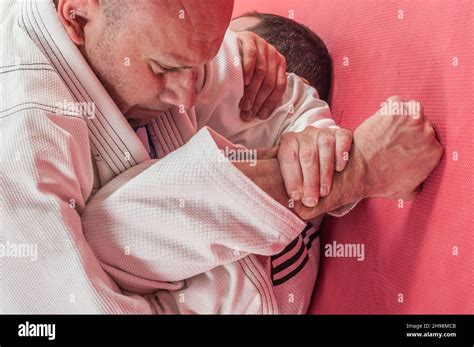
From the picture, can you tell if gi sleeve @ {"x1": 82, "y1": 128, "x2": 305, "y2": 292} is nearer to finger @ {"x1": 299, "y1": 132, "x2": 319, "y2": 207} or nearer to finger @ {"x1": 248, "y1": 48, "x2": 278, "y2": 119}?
finger @ {"x1": 299, "y1": 132, "x2": 319, "y2": 207}

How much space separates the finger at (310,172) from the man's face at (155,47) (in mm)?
156

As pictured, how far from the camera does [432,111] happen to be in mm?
804

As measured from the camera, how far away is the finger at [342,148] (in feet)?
2.56

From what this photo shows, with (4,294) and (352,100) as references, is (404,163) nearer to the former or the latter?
(352,100)

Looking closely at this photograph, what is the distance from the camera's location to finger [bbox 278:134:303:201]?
77 centimetres

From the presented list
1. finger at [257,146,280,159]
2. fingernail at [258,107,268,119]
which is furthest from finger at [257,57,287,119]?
finger at [257,146,280,159]

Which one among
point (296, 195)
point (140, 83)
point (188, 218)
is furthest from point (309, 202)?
point (140, 83)

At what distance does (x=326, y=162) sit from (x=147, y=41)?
238 mm

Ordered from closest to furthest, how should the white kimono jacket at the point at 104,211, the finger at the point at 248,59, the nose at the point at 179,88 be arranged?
the white kimono jacket at the point at 104,211, the nose at the point at 179,88, the finger at the point at 248,59

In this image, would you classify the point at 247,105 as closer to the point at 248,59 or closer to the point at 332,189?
the point at 248,59

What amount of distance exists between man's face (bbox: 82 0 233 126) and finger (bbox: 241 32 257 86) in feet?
0.63

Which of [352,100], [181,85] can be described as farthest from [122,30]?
[352,100]
